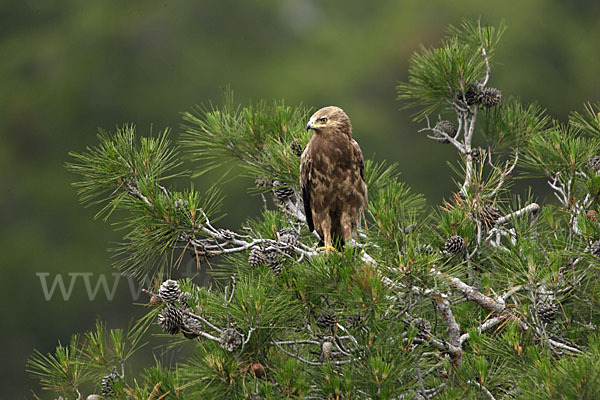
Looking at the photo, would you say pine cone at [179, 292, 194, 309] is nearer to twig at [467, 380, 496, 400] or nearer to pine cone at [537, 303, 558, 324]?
twig at [467, 380, 496, 400]

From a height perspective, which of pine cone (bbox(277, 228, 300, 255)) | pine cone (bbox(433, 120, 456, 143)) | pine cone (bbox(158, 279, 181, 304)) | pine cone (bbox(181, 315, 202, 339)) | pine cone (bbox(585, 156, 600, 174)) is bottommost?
pine cone (bbox(181, 315, 202, 339))

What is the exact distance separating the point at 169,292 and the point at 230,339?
218mm

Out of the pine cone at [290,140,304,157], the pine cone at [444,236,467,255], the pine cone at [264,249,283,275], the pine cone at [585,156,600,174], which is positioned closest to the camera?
the pine cone at [264,249,283,275]

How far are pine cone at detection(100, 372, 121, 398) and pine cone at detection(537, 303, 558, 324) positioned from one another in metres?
1.27

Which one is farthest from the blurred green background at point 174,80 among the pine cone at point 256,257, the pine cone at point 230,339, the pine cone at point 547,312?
the pine cone at point 547,312

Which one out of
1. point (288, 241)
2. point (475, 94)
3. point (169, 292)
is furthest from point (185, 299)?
point (475, 94)

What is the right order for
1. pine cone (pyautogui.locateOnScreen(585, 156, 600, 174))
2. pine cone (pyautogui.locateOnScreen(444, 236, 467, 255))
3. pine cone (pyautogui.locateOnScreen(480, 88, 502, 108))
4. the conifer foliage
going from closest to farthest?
the conifer foliage → pine cone (pyautogui.locateOnScreen(444, 236, 467, 255)) → pine cone (pyautogui.locateOnScreen(585, 156, 600, 174)) → pine cone (pyautogui.locateOnScreen(480, 88, 502, 108))


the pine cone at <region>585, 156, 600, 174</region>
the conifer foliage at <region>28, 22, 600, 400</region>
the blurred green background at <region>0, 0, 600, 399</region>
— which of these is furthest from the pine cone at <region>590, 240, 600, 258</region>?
the blurred green background at <region>0, 0, 600, 399</region>

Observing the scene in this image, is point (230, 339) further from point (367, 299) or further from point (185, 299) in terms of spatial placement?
point (367, 299)

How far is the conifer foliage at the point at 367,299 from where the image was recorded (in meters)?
2.00

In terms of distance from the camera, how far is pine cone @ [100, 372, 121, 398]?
230cm

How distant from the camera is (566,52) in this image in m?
10.2

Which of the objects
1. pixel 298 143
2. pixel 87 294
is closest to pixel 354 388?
pixel 298 143

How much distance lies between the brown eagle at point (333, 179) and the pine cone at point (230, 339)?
999 mm
